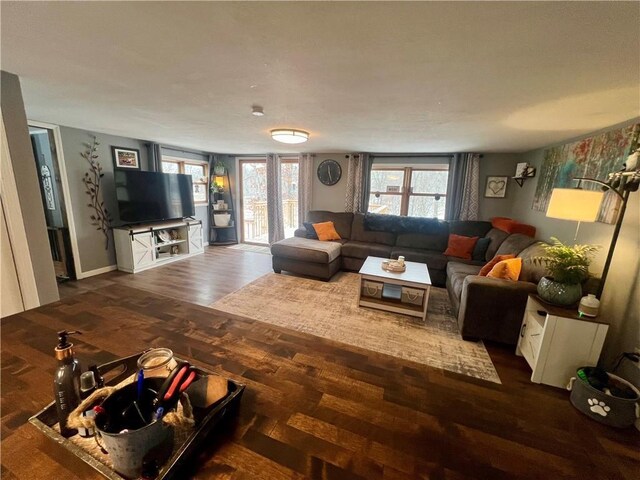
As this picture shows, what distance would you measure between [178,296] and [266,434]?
104 inches

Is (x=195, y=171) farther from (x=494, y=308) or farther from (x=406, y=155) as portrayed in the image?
(x=494, y=308)

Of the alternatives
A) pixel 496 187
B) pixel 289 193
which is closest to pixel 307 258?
pixel 289 193

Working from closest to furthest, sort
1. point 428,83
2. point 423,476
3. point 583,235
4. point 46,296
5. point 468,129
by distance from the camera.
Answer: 1. point 423,476
2. point 428,83
3. point 46,296
4. point 583,235
5. point 468,129

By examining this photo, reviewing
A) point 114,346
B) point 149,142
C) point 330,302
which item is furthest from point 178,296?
point 149,142

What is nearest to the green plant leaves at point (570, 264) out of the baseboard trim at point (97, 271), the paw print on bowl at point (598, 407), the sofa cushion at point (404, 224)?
the paw print on bowl at point (598, 407)

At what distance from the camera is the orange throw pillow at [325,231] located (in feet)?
15.1

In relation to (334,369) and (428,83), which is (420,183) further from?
(334,369)

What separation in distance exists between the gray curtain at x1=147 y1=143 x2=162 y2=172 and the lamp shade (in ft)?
18.2

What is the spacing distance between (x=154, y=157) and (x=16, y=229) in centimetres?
320

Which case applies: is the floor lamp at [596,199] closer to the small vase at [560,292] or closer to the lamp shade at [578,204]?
the lamp shade at [578,204]

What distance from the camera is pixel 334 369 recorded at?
67.2 inches

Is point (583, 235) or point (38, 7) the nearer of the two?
point (38, 7)

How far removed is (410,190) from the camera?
191 inches

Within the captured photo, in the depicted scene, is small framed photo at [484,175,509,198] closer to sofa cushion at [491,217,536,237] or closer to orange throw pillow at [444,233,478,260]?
sofa cushion at [491,217,536,237]
